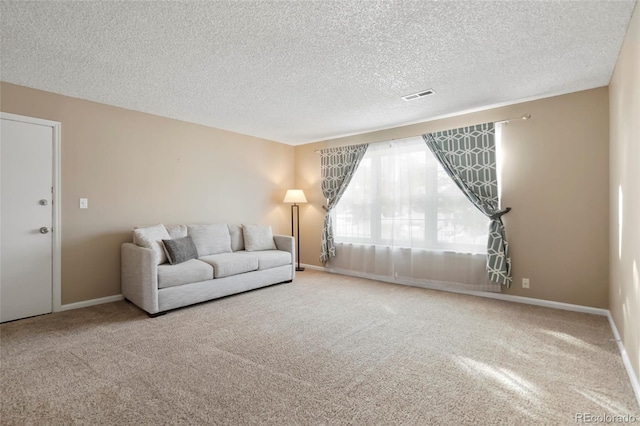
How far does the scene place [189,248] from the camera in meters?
4.12

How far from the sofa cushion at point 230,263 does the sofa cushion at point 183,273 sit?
0.32 feet

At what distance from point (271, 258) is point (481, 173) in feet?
10.2

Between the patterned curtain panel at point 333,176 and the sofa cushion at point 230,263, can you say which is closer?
the sofa cushion at point 230,263

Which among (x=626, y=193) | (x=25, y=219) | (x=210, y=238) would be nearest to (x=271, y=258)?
(x=210, y=238)

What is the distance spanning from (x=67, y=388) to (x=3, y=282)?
2.07 m

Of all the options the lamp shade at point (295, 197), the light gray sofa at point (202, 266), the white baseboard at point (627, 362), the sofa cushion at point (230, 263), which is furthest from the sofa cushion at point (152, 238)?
the white baseboard at point (627, 362)

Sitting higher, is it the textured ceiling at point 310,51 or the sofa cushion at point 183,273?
the textured ceiling at point 310,51

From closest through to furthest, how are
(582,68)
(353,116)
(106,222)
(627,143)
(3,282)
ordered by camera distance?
(627,143)
(582,68)
(3,282)
(106,222)
(353,116)

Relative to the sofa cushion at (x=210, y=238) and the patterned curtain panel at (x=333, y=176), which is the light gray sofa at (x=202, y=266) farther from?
the patterned curtain panel at (x=333, y=176)

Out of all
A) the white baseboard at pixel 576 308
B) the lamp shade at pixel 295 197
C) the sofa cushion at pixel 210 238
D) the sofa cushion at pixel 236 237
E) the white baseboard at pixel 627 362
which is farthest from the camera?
the lamp shade at pixel 295 197

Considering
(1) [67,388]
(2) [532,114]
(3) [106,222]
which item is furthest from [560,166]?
(3) [106,222]

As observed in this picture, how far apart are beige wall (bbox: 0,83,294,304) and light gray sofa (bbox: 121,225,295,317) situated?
1.08 ft

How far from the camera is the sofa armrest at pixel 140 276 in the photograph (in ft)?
11.0

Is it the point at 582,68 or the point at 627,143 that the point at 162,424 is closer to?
the point at 627,143
